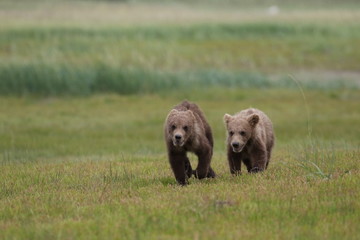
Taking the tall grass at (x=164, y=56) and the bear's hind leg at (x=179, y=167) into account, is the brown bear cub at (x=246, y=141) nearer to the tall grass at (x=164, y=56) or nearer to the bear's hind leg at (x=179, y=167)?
the bear's hind leg at (x=179, y=167)

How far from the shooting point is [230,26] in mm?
49375

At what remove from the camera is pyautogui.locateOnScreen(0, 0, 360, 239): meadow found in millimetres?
7387

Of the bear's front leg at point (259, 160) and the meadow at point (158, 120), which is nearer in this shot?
the meadow at point (158, 120)

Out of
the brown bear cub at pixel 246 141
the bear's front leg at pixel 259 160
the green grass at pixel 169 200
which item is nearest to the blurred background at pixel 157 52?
the green grass at pixel 169 200

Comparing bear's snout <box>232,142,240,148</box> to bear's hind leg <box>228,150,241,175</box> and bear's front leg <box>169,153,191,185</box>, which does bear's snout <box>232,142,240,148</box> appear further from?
bear's front leg <box>169,153,191,185</box>

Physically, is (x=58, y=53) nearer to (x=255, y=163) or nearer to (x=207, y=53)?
(x=207, y=53)

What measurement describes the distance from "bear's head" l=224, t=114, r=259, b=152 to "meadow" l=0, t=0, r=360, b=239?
1.89 feet

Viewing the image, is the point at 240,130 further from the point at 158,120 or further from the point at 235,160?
the point at 158,120

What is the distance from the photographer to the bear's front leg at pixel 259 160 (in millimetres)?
10320

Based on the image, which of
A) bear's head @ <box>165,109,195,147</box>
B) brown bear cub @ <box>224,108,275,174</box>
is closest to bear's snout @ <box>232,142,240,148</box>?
brown bear cub @ <box>224,108,275,174</box>

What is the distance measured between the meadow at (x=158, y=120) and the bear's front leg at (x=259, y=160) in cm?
20

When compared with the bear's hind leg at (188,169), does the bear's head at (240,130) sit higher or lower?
higher

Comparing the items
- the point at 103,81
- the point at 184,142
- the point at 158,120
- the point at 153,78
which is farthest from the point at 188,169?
the point at 153,78

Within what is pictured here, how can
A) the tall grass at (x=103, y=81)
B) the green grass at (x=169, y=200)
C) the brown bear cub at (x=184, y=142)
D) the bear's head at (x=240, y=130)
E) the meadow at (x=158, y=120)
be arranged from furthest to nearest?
the tall grass at (x=103, y=81) < the bear's head at (x=240, y=130) < the brown bear cub at (x=184, y=142) < the meadow at (x=158, y=120) < the green grass at (x=169, y=200)
